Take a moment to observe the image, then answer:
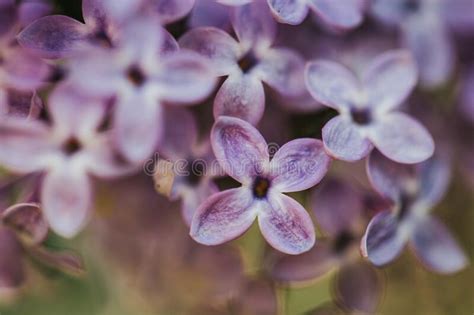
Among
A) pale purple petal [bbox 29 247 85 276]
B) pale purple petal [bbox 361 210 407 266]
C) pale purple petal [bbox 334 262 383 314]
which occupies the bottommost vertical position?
pale purple petal [bbox 334 262 383 314]

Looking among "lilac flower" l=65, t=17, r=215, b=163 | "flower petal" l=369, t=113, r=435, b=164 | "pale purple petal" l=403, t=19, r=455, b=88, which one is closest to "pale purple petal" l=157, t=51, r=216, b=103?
"lilac flower" l=65, t=17, r=215, b=163

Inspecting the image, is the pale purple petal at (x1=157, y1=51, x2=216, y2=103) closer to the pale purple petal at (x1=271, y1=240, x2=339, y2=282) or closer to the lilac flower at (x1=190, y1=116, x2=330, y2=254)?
the lilac flower at (x1=190, y1=116, x2=330, y2=254)

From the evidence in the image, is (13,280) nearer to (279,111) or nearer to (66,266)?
(66,266)

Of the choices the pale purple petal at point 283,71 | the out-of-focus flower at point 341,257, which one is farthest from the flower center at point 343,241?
the pale purple petal at point 283,71

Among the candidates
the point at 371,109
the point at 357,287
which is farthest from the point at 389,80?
the point at 357,287

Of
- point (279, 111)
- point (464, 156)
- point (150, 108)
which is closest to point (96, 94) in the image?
point (150, 108)

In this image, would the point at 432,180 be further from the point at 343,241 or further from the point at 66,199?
the point at 66,199

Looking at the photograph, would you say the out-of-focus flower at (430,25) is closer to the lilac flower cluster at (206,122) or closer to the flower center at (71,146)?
the lilac flower cluster at (206,122)
